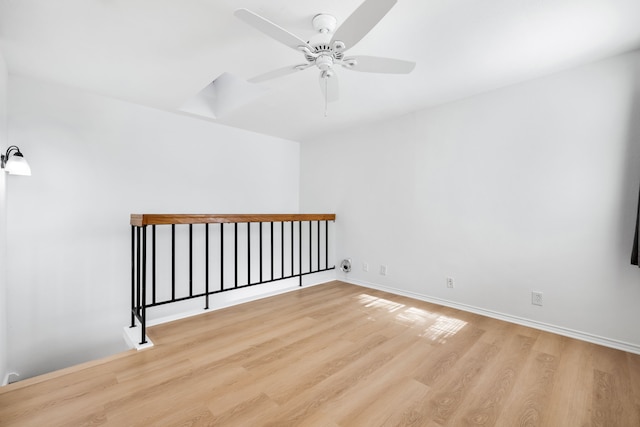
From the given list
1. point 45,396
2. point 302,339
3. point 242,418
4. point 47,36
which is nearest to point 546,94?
point 302,339

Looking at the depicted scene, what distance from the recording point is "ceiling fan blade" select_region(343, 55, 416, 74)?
5.70 ft

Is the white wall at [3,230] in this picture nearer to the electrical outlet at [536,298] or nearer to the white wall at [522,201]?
the white wall at [522,201]


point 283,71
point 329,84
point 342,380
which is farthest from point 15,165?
point 342,380

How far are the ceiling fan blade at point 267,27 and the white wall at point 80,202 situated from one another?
255 centimetres

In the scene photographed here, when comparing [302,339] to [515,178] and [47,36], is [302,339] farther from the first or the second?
[47,36]

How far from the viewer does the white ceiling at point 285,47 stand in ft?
5.57

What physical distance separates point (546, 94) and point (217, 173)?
384 centimetres

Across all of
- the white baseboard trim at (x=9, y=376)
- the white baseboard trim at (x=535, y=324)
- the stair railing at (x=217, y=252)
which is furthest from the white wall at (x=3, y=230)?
the white baseboard trim at (x=535, y=324)

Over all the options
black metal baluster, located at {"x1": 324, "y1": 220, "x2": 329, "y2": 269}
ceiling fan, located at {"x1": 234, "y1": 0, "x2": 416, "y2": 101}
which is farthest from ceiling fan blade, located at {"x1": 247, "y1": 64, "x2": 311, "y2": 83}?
black metal baluster, located at {"x1": 324, "y1": 220, "x2": 329, "y2": 269}

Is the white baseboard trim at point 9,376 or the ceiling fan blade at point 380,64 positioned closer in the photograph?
the ceiling fan blade at point 380,64

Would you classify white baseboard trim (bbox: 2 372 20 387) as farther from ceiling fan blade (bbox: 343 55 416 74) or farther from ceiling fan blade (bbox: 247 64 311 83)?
ceiling fan blade (bbox: 343 55 416 74)

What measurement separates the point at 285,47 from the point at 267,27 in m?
0.70

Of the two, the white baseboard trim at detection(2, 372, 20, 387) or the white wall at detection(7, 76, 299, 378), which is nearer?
the white baseboard trim at detection(2, 372, 20, 387)

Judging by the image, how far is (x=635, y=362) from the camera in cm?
200
